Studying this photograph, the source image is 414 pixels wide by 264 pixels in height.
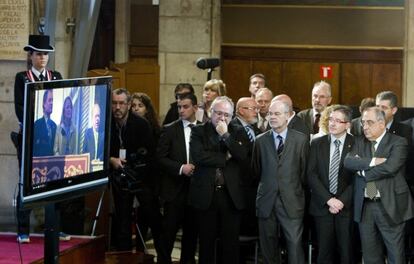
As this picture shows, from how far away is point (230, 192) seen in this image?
862 centimetres

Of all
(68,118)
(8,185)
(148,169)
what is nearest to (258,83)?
(148,169)

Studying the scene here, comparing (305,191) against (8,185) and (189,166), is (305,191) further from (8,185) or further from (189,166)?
(8,185)

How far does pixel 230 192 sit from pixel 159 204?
1413 mm

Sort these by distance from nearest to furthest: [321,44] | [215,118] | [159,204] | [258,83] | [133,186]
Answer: [215,118] → [133,186] → [159,204] → [258,83] → [321,44]

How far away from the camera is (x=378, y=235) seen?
8.42m

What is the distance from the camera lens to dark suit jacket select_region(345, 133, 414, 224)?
8.23 metres

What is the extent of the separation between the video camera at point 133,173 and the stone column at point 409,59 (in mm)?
5137

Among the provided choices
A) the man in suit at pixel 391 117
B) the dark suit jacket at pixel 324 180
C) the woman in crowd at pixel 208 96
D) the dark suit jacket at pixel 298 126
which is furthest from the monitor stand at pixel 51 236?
the man in suit at pixel 391 117

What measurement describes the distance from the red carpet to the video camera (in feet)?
3.10

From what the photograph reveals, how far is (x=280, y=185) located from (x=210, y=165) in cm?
62

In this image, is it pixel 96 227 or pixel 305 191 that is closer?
pixel 305 191

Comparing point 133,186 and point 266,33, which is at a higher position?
point 266,33

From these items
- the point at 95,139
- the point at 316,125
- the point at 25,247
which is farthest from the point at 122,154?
the point at 95,139

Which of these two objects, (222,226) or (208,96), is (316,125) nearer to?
(208,96)
